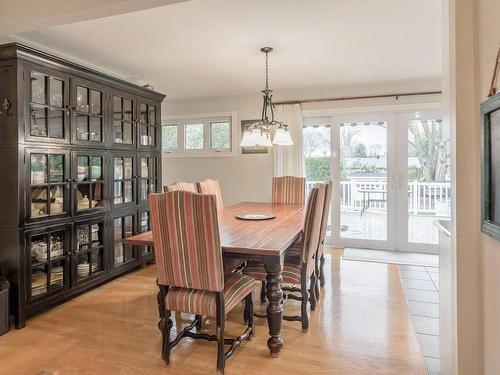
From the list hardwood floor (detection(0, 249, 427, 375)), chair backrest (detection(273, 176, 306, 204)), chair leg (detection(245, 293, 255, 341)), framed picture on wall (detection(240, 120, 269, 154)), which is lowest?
hardwood floor (detection(0, 249, 427, 375))

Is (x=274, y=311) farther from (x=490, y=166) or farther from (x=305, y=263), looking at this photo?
(x=490, y=166)

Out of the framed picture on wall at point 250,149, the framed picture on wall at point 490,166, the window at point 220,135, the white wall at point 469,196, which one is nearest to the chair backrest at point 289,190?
the framed picture on wall at point 250,149

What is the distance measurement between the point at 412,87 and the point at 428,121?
53cm

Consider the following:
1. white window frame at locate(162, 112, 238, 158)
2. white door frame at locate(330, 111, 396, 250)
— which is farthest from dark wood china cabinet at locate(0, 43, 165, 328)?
white door frame at locate(330, 111, 396, 250)

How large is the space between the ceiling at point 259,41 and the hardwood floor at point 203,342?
242 cm

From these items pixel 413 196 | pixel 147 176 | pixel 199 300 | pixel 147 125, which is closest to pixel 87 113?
pixel 147 125

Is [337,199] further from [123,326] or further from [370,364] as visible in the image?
[123,326]

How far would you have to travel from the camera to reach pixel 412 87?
4523mm

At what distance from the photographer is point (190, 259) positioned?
188 centimetres

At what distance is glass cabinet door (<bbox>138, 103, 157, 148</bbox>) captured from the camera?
155 inches

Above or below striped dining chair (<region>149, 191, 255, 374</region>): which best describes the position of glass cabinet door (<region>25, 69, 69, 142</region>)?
above

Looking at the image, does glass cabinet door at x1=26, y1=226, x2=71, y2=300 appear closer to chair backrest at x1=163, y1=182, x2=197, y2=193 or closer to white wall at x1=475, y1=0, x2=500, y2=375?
chair backrest at x1=163, y1=182, x2=197, y2=193

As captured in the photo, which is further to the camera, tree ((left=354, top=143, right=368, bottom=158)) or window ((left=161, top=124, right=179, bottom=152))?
window ((left=161, top=124, right=179, bottom=152))

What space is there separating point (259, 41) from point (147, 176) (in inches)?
82.7
